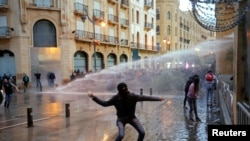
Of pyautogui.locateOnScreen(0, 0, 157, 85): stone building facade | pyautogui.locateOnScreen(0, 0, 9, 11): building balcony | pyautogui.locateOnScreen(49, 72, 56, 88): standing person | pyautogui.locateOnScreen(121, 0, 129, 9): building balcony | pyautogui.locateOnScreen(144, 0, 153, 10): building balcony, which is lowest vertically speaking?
pyautogui.locateOnScreen(49, 72, 56, 88): standing person

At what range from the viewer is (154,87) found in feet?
78.5

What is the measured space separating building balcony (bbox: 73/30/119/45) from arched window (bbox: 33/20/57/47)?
2.35 metres

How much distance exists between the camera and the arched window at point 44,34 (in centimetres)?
3006

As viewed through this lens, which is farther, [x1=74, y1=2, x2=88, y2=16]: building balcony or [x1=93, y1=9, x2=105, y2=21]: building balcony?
[x1=93, y1=9, x2=105, y2=21]: building balcony

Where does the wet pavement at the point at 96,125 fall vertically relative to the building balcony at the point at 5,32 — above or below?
below

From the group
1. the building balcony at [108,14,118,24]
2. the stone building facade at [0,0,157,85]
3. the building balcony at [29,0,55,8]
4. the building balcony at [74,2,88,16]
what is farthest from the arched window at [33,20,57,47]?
the building balcony at [108,14,118,24]

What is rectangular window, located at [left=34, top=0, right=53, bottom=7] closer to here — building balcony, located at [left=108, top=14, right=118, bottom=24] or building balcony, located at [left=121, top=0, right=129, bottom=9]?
building balcony, located at [left=108, top=14, right=118, bottom=24]

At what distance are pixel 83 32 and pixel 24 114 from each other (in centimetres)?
2056

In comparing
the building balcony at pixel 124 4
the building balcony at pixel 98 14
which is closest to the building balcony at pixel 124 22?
the building balcony at pixel 124 4

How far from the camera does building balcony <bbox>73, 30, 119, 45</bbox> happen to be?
106 feet

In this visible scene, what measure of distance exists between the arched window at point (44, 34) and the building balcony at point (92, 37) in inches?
92.6

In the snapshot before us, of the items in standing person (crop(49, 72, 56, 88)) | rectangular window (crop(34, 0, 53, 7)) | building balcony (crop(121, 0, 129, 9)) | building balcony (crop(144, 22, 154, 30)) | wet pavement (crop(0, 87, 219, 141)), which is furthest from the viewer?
building balcony (crop(144, 22, 154, 30))

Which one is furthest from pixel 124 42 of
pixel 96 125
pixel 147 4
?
pixel 96 125

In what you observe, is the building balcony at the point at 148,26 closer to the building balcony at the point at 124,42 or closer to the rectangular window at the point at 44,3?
the building balcony at the point at 124,42
